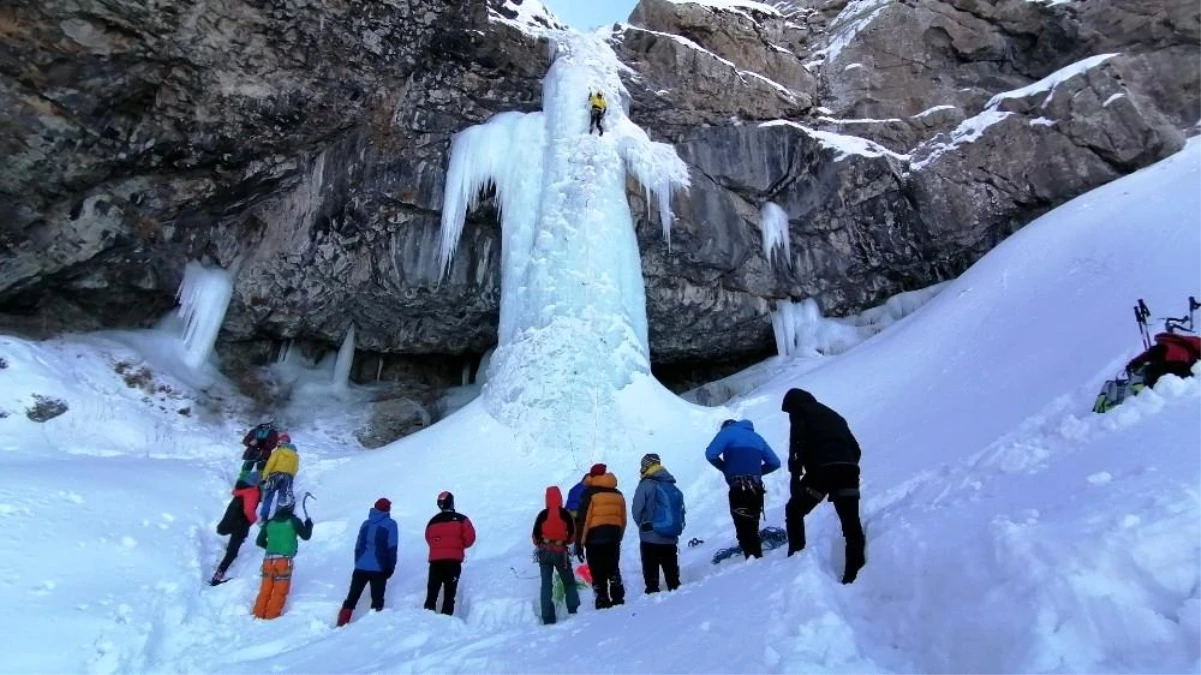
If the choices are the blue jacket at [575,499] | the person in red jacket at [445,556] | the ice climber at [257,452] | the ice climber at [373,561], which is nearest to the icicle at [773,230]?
the blue jacket at [575,499]

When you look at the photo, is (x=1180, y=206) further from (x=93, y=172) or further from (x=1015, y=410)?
(x=93, y=172)

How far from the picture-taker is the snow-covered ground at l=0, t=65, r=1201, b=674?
2920 mm

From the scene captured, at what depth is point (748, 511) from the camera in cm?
596

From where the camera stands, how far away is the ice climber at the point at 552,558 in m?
6.30

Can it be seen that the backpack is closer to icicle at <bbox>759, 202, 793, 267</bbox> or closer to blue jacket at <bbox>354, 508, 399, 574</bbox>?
blue jacket at <bbox>354, 508, 399, 574</bbox>

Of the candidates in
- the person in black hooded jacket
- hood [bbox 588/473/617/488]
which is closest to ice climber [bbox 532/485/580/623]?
hood [bbox 588/473/617/488]

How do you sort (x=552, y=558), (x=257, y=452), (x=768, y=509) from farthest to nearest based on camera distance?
(x=257, y=452) < (x=768, y=509) < (x=552, y=558)

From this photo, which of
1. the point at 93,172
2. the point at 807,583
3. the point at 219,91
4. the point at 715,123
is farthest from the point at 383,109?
the point at 807,583

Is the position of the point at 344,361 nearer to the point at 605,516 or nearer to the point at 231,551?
the point at 231,551

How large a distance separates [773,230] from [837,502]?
43.8 feet

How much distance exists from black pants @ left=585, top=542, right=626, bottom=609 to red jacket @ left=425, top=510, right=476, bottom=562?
1.38 m

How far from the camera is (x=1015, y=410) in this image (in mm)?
8492

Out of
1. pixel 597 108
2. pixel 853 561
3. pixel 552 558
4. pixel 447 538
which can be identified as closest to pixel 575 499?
pixel 552 558

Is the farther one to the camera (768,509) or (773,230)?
(773,230)
